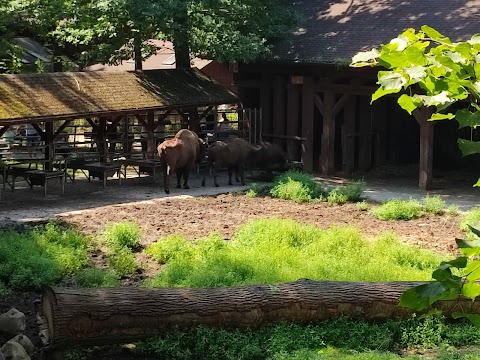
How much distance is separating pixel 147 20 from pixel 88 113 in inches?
119

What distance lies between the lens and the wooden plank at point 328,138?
21.0m

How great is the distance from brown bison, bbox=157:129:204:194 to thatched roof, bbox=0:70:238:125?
48.5 inches

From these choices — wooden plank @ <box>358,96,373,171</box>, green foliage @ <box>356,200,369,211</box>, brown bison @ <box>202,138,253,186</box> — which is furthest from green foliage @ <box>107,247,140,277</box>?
wooden plank @ <box>358,96,373,171</box>

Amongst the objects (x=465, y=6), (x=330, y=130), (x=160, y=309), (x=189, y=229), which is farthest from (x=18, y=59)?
(x=160, y=309)

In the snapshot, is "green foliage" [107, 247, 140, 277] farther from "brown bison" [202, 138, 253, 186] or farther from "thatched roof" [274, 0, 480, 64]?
"thatched roof" [274, 0, 480, 64]

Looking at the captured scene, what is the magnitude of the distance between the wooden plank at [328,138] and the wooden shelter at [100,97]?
2.56 meters

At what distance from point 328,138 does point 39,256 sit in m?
11.3

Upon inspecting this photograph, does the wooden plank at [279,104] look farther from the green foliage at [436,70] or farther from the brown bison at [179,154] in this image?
the green foliage at [436,70]

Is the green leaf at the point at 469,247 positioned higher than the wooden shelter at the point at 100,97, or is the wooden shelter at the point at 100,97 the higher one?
the wooden shelter at the point at 100,97

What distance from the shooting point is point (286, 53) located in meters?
21.3

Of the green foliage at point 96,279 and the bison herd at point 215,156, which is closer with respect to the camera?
the green foliage at point 96,279

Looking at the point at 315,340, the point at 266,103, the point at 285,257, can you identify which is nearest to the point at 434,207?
the point at 285,257

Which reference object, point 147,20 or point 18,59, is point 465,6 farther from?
point 18,59

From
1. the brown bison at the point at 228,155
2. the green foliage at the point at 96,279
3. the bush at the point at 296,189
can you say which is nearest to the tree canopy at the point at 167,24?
the brown bison at the point at 228,155
